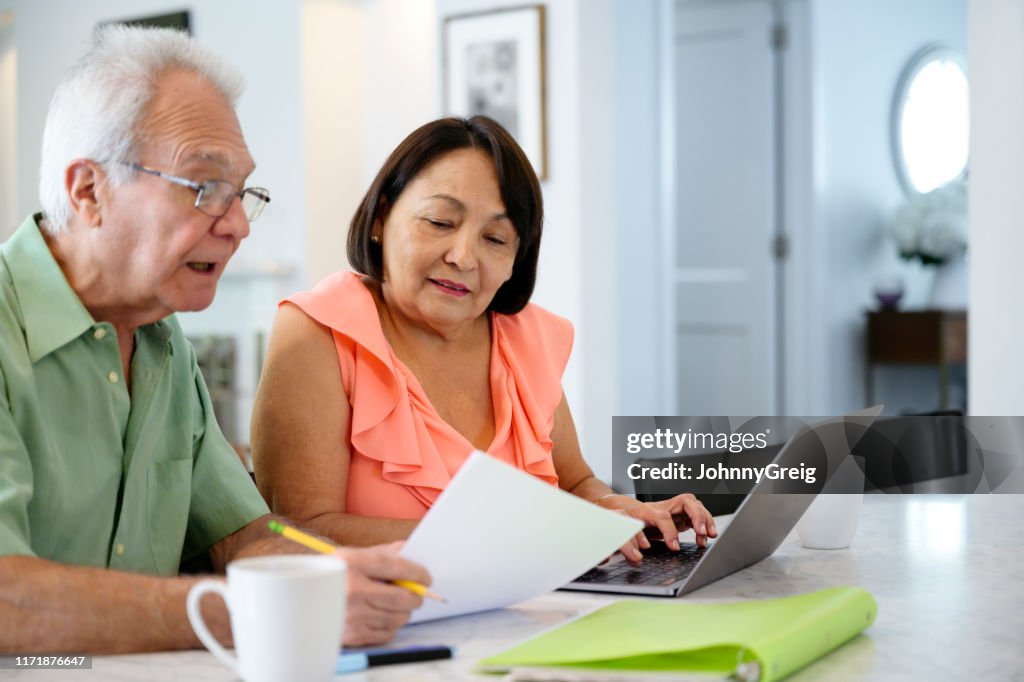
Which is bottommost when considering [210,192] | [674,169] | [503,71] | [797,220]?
[210,192]

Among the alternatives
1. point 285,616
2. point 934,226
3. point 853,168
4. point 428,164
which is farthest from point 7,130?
point 285,616

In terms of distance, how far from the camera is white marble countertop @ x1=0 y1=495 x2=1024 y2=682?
979 millimetres

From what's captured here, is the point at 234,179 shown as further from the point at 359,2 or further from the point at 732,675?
the point at 359,2

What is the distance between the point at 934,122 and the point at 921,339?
143cm

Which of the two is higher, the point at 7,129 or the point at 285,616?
the point at 7,129

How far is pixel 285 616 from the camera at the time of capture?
85 cm

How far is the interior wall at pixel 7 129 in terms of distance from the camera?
668 cm

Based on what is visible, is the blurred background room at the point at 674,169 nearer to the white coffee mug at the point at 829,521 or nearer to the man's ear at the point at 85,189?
the white coffee mug at the point at 829,521

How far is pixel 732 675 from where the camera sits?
3.03 feet

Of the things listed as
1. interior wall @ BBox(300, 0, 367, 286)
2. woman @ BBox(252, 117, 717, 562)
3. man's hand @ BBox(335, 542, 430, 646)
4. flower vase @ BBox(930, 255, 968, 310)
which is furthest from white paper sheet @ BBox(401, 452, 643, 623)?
flower vase @ BBox(930, 255, 968, 310)

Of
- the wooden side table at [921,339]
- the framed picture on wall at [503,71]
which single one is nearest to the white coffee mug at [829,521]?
the framed picture on wall at [503,71]

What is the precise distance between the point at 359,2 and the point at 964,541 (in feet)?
14.4

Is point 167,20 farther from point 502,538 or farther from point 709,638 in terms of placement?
point 709,638

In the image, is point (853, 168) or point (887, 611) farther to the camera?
point (853, 168)
